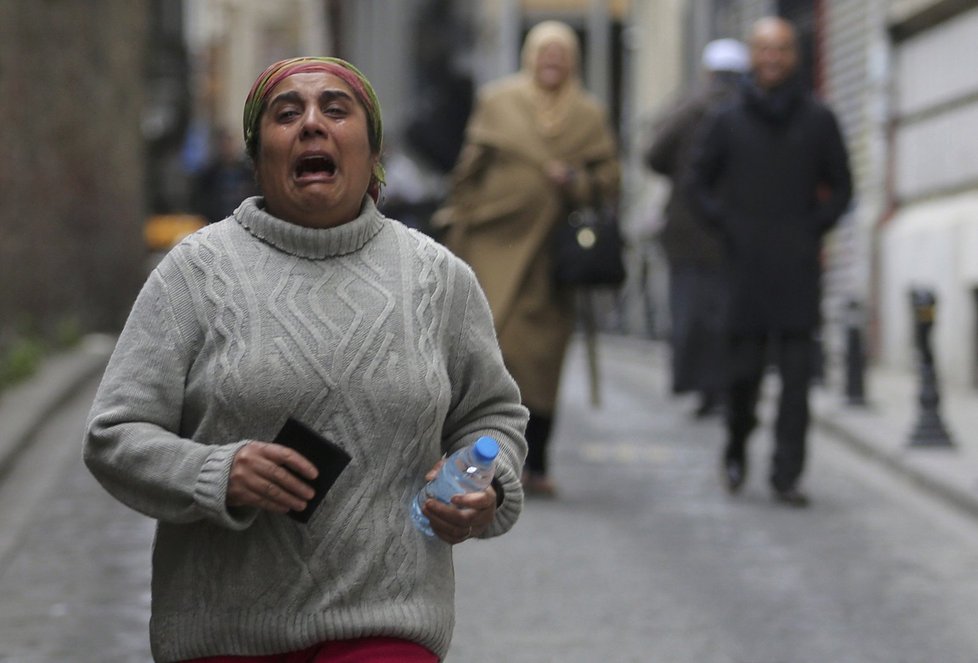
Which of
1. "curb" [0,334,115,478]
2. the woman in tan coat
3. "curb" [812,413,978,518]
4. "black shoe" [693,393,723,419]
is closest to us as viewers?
"curb" [812,413,978,518]

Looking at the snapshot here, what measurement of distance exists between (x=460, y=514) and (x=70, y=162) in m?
14.1

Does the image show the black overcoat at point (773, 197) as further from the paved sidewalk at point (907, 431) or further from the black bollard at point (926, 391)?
the black bollard at point (926, 391)

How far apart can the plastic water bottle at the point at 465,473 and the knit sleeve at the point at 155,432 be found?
0.27 m

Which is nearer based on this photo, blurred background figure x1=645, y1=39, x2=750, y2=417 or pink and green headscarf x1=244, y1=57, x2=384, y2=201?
pink and green headscarf x1=244, y1=57, x2=384, y2=201

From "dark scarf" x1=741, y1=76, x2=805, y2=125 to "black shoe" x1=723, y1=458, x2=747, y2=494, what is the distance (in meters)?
1.56

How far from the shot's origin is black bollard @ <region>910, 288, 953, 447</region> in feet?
35.6

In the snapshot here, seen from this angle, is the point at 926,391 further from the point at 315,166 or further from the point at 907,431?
the point at 315,166

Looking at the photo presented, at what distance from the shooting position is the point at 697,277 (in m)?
13.4

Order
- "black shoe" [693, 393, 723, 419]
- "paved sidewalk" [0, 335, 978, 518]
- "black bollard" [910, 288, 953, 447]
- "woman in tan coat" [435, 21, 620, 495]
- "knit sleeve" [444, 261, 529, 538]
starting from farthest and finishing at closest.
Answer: "black shoe" [693, 393, 723, 419]
"black bollard" [910, 288, 953, 447]
"paved sidewalk" [0, 335, 978, 518]
"woman in tan coat" [435, 21, 620, 495]
"knit sleeve" [444, 261, 529, 538]

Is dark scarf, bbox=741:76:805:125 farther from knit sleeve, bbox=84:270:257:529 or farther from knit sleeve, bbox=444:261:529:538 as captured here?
knit sleeve, bbox=84:270:257:529

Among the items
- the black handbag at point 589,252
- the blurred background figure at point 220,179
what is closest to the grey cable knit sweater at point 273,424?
the black handbag at point 589,252

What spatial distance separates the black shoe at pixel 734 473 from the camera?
32.0 ft

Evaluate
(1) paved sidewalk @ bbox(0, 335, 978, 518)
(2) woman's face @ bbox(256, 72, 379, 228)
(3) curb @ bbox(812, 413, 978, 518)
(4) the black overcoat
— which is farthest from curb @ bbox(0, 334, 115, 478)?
(2) woman's face @ bbox(256, 72, 379, 228)

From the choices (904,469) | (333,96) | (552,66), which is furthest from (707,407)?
(333,96)
